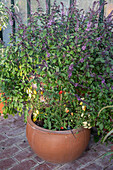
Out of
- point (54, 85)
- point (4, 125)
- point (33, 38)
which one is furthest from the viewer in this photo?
point (4, 125)

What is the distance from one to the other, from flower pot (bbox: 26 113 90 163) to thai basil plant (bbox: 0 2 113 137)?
0.36 feet

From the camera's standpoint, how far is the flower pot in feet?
7.52

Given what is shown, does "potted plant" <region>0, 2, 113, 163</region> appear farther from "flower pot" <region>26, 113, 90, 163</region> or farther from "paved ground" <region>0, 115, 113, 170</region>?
"paved ground" <region>0, 115, 113, 170</region>

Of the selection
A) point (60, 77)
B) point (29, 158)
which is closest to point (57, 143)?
→ point (29, 158)

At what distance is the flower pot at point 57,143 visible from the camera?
2293mm

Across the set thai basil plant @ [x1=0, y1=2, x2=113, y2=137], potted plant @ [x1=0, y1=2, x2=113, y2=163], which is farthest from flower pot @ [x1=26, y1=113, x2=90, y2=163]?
thai basil plant @ [x1=0, y1=2, x2=113, y2=137]

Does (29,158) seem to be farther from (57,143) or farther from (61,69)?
(61,69)

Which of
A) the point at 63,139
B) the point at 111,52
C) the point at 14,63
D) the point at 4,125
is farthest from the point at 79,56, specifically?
the point at 4,125

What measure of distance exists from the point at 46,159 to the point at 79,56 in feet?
4.24

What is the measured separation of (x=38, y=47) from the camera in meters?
2.33

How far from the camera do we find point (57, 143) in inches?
90.3

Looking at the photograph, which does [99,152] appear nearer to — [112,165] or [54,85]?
[112,165]

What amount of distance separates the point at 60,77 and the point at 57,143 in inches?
29.4

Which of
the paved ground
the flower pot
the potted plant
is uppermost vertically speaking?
the potted plant
